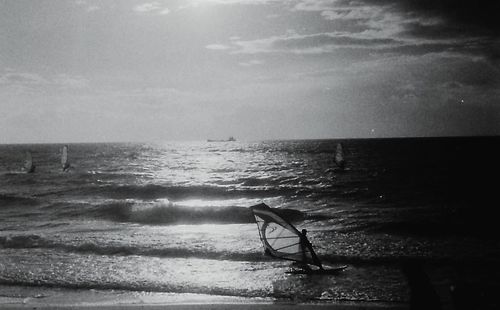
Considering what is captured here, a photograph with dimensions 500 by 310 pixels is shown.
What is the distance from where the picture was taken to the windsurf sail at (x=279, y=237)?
Result: 37.7ft

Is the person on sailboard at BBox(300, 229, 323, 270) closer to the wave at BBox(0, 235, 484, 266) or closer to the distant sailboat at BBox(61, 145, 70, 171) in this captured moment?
the wave at BBox(0, 235, 484, 266)

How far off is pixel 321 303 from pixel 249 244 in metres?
6.68

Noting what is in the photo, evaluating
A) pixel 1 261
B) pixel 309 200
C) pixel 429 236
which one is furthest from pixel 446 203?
pixel 1 261

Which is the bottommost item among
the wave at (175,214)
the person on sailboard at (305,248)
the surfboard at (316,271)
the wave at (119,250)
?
the wave at (175,214)

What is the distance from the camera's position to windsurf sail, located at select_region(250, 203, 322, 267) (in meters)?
11.5

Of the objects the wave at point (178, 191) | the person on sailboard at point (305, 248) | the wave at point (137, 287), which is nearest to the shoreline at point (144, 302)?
the wave at point (137, 287)

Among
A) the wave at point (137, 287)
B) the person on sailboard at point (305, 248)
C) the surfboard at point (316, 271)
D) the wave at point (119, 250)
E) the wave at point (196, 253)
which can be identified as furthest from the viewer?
the wave at point (119, 250)

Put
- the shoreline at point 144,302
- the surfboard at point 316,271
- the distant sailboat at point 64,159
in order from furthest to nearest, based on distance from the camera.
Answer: the distant sailboat at point 64,159 → the surfboard at point 316,271 → the shoreline at point 144,302

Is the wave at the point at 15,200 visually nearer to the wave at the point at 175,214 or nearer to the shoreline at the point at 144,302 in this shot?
the wave at the point at 175,214

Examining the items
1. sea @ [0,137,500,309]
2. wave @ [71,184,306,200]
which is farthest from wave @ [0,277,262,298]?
wave @ [71,184,306,200]

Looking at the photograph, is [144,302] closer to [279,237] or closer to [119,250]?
[279,237]

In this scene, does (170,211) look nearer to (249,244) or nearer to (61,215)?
(61,215)

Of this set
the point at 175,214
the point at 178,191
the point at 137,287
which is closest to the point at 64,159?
the point at 178,191

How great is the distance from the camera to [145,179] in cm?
4753
